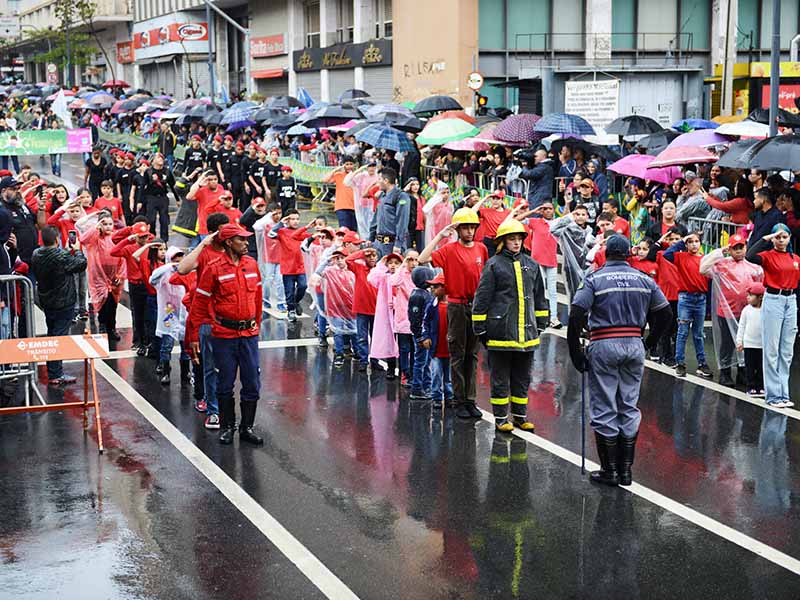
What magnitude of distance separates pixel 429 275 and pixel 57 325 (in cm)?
421

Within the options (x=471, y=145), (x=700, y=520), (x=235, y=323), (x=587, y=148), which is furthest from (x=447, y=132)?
(x=700, y=520)

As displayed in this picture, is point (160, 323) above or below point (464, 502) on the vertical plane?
above

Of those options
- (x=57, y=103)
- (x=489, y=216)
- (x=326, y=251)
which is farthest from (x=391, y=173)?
(x=57, y=103)

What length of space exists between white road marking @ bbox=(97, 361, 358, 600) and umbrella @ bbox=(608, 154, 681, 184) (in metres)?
9.35

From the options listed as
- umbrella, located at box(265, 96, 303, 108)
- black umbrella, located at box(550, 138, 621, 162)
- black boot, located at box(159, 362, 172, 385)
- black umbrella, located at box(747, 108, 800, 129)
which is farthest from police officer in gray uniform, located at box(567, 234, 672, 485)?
umbrella, located at box(265, 96, 303, 108)

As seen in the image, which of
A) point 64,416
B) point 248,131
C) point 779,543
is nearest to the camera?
point 779,543

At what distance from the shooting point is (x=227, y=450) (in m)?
10.6

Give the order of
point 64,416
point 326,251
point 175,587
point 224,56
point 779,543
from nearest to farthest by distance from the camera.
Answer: point 175,587 → point 779,543 → point 64,416 → point 326,251 → point 224,56

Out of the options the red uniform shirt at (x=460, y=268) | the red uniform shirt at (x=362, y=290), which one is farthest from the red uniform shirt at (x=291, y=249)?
the red uniform shirt at (x=460, y=268)

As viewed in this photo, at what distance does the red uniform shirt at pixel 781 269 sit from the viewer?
11969mm

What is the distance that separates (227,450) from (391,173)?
27.2 ft

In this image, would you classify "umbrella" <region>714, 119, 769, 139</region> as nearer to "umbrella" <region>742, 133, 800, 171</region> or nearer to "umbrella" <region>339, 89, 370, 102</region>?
"umbrella" <region>742, 133, 800, 171</region>

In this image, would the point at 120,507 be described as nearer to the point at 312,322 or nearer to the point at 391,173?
the point at 312,322

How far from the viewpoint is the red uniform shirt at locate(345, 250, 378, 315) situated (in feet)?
44.5
